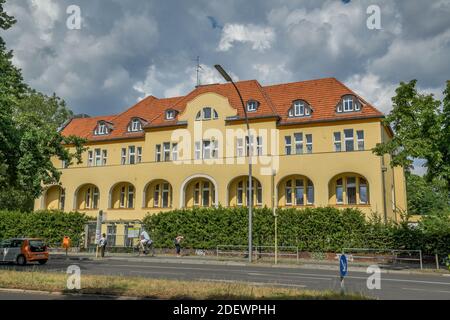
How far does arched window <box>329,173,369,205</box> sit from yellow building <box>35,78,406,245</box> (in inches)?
2.8

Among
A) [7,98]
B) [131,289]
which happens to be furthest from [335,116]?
[131,289]

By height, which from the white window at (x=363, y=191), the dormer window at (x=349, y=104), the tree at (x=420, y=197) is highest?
the dormer window at (x=349, y=104)

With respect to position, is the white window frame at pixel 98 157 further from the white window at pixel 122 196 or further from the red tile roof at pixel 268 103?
the white window at pixel 122 196

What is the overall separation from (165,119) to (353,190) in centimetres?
1728

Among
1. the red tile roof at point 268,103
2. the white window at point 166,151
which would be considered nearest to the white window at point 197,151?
the white window at point 166,151

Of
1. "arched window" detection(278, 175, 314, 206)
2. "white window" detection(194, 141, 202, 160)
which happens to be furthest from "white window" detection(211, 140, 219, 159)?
"arched window" detection(278, 175, 314, 206)

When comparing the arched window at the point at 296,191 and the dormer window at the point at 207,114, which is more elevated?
the dormer window at the point at 207,114

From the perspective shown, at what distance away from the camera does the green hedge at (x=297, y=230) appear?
27.2 meters

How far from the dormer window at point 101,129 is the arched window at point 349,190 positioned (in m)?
22.7

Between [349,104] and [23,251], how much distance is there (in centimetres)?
2447

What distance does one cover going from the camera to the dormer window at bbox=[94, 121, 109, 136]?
44281 mm

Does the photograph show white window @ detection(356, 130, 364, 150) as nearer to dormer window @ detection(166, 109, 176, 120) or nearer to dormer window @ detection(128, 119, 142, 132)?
dormer window @ detection(166, 109, 176, 120)

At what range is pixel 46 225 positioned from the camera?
38.1m

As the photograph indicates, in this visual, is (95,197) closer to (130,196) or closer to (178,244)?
(130,196)
